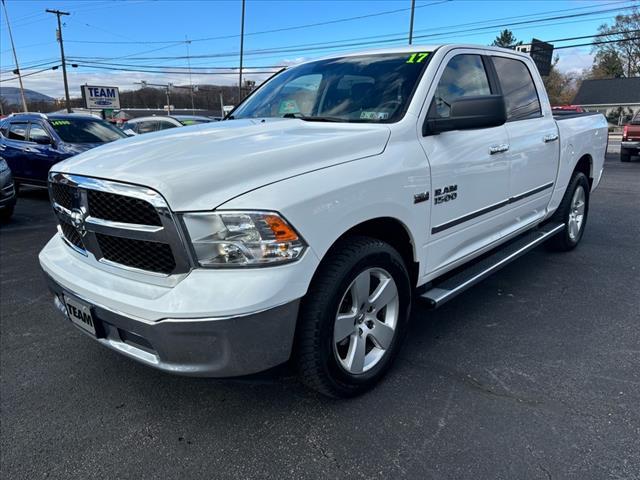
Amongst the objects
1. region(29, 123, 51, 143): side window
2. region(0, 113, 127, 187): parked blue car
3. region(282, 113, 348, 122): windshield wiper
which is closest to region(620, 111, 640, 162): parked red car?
region(0, 113, 127, 187): parked blue car

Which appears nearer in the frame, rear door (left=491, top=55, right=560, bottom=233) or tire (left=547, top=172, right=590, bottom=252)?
rear door (left=491, top=55, right=560, bottom=233)

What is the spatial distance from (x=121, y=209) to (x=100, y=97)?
47.8 metres

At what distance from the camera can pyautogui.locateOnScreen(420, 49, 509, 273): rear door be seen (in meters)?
2.87

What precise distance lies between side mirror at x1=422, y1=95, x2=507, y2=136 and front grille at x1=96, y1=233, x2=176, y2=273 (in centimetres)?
161

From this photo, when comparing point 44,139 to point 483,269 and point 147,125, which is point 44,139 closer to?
point 147,125

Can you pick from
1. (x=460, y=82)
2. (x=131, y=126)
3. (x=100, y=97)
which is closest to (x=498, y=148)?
(x=460, y=82)

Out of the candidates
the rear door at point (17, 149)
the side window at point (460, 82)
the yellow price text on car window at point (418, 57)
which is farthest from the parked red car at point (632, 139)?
the rear door at point (17, 149)

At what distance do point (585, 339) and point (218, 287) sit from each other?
264cm

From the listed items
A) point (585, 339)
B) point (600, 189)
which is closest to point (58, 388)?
point (585, 339)

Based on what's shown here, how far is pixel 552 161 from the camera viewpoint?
14.1 ft

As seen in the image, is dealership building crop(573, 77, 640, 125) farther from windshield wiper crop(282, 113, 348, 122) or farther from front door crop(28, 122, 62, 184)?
windshield wiper crop(282, 113, 348, 122)

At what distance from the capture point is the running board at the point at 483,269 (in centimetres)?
296

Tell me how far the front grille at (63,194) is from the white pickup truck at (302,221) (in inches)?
0.6

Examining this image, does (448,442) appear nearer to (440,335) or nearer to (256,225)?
(440,335)
